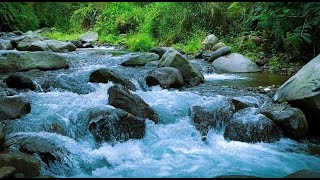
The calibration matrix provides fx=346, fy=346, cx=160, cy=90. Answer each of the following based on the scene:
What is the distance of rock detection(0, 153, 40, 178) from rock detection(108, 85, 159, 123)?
188 cm

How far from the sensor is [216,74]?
27.5 feet

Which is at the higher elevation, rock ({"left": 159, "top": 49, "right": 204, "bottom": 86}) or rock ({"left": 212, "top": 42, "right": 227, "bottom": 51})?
rock ({"left": 212, "top": 42, "right": 227, "bottom": 51})

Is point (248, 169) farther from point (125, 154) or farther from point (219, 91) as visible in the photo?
point (219, 91)

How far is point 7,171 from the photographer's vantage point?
119 inches

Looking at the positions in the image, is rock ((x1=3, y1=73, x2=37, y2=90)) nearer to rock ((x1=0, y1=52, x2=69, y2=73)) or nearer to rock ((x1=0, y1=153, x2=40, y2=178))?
rock ((x1=0, y1=52, x2=69, y2=73))

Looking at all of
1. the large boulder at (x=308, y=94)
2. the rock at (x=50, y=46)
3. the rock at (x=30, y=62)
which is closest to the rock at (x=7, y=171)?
the large boulder at (x=308, y=94)

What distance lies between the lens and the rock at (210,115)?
514 cm

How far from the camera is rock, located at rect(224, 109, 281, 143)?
4.82 m

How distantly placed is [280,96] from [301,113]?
77 cm

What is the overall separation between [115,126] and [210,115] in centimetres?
151

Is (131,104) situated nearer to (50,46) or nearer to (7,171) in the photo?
(7,171)

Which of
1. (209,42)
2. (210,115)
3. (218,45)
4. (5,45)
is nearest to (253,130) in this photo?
(210,115)

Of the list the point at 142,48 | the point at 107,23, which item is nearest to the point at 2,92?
the point at 142,48

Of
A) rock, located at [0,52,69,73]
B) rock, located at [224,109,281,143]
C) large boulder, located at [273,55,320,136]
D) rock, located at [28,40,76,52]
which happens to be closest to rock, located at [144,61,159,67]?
rock, located at [0,52,69,73]
